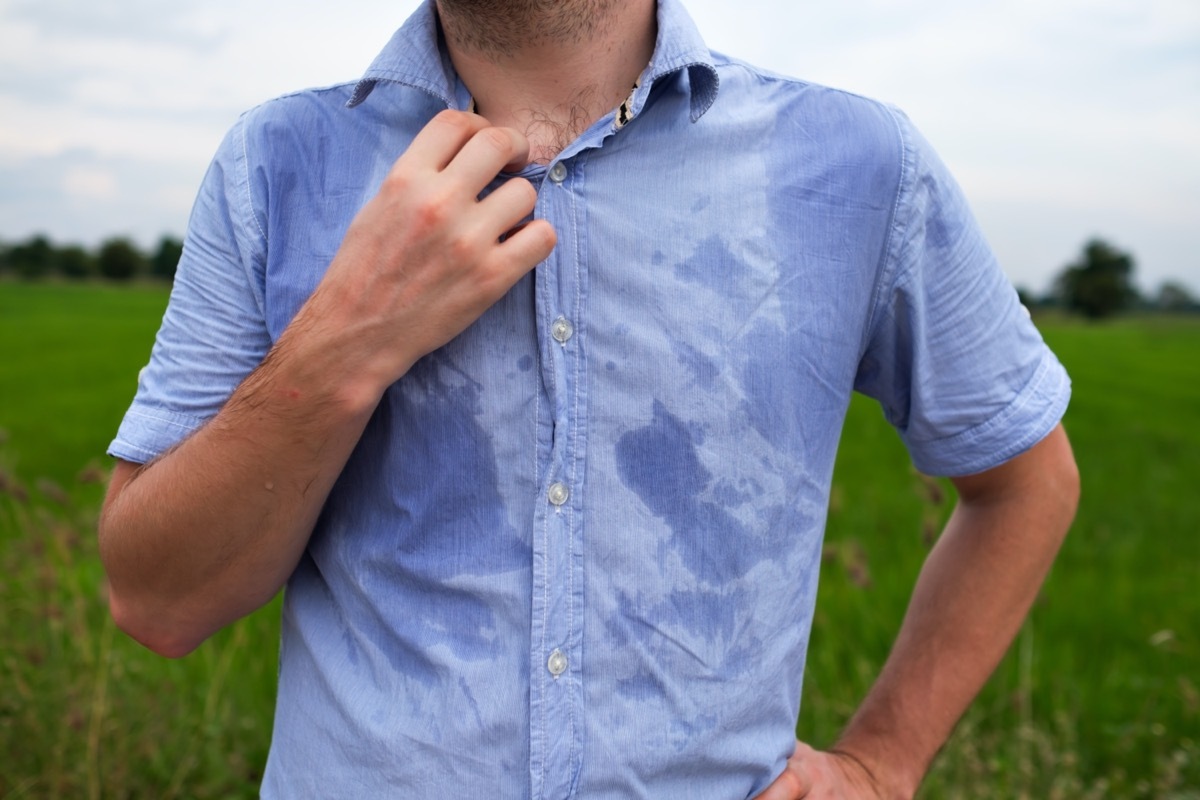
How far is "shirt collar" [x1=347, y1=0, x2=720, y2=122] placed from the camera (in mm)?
1331

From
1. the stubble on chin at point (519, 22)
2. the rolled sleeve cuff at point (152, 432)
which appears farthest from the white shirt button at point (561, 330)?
the rolled sleeve cuff at point (152, 432)

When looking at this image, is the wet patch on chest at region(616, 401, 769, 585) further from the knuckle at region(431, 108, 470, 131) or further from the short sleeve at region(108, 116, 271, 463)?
the short sleeve at region(108, 116, 271, 463)

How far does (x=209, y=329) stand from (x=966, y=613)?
4.29ft

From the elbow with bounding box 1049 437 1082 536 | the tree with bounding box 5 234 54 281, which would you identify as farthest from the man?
the tree with bounding box 5 234 54 281

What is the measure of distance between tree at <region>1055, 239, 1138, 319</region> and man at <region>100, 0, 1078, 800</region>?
73.8m

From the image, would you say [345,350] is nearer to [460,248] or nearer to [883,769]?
[460,248]

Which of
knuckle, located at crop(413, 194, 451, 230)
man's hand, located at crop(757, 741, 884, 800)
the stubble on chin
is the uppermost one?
the stubble on chin

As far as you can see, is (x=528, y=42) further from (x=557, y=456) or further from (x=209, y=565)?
(x=209, y=565)

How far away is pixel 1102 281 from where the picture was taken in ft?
221

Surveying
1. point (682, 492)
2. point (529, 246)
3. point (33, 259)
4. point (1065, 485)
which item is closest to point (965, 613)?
point (1065, 485)

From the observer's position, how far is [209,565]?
4.37 feet

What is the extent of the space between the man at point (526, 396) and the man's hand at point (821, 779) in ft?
0.05

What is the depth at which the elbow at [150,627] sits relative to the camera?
1.41 meters

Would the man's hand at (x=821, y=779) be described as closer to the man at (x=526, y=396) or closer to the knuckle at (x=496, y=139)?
the man at (x=526, y=396)
